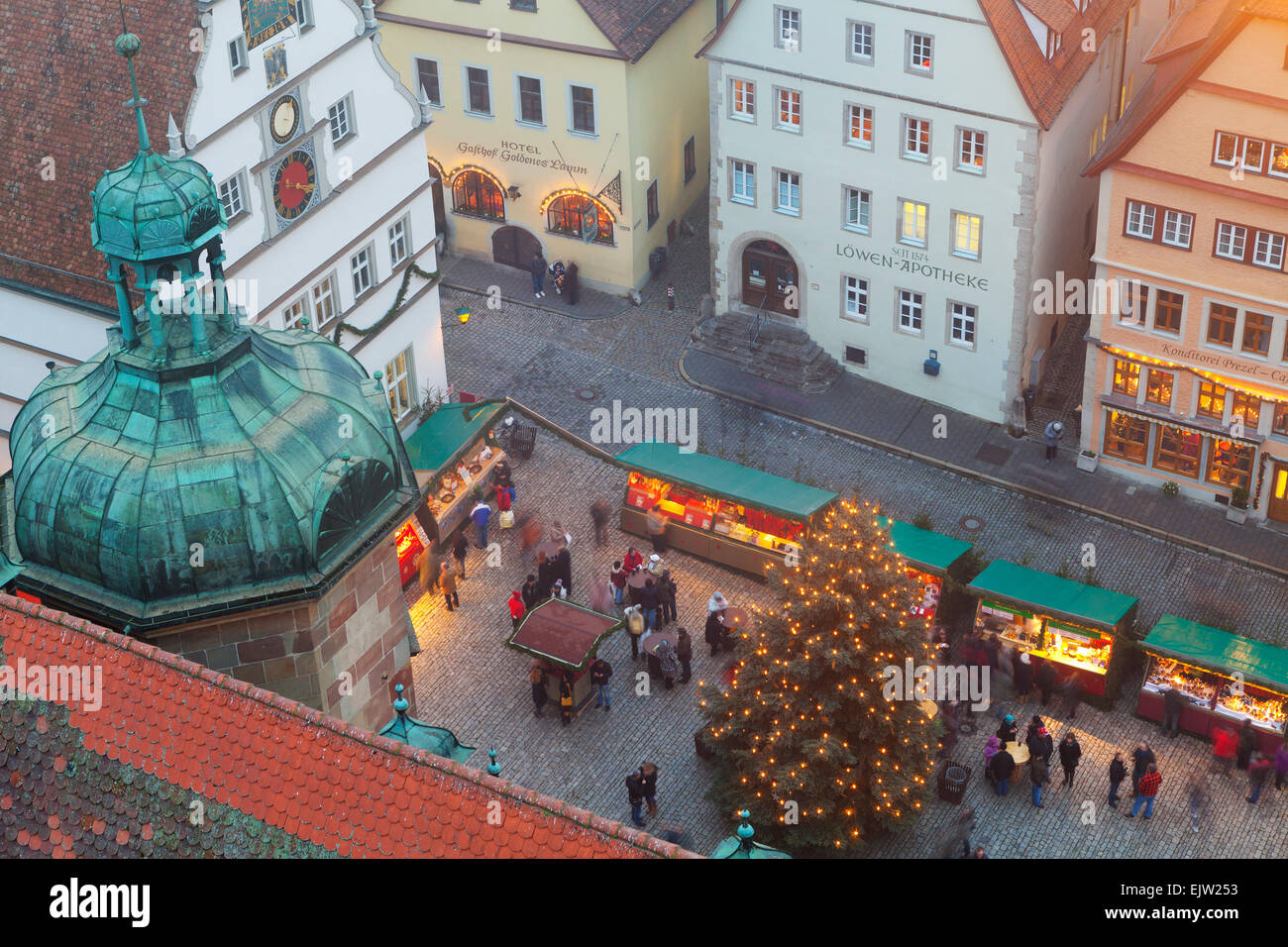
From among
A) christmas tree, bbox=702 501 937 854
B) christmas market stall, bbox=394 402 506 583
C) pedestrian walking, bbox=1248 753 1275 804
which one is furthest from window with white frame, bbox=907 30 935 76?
pedestrian walking, bbox=1248 753 1275 804

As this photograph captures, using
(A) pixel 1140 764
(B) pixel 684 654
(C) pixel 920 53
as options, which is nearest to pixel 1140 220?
(C) pixel 920 53

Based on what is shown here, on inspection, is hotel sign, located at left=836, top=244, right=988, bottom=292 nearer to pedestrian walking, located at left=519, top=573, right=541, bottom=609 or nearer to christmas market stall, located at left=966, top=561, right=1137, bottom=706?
christmas market stall, located at left=966, top=561, right=1137, bottom=706

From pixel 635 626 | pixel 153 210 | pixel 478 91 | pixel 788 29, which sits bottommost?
pixel 635 626

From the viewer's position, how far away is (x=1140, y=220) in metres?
53.6

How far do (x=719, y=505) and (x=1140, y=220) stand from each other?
1335 cm

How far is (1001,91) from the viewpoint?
54938 millimetres

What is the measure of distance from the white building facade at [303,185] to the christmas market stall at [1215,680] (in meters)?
21.7

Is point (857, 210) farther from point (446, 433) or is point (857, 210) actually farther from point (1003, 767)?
point (1003, 767)

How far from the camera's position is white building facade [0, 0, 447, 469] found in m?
47.2

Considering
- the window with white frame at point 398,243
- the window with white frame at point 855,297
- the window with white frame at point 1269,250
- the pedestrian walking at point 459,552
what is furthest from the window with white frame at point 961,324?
the pedestrian walking at point 459,552

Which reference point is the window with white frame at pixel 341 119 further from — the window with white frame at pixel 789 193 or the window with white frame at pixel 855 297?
the window with white frame at pixel 855 297

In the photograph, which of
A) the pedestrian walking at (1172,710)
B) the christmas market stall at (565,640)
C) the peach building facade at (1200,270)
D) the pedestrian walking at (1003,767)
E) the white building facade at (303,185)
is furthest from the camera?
the peach building facade at (1200,270)

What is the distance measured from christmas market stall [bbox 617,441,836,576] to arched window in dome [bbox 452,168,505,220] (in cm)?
1475

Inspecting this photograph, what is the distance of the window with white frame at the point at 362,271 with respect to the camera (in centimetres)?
5353
